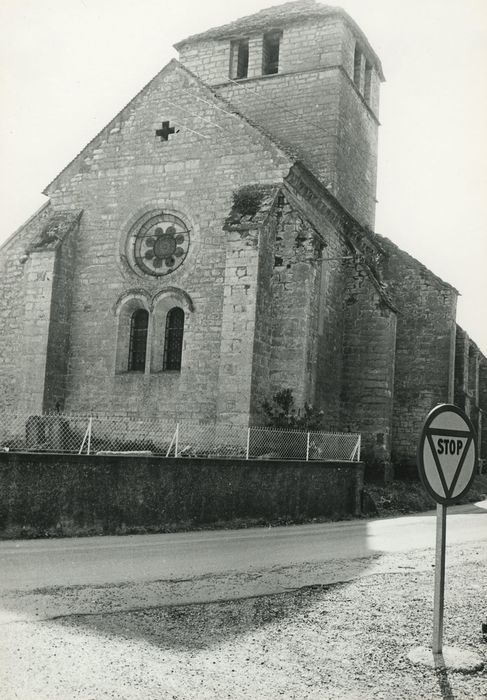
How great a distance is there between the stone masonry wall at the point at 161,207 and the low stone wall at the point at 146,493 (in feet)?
12.6

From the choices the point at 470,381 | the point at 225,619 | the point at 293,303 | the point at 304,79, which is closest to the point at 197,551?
the point at 225,619

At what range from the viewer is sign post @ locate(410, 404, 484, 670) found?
5.47 m

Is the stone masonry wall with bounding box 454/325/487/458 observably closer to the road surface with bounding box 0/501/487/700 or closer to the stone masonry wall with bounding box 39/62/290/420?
the stone masonry wall with bounding box 39/62/290/420

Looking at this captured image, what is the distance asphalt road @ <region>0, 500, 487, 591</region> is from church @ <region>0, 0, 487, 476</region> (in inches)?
189

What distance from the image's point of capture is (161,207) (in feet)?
66.3

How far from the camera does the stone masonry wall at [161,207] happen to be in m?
19.0

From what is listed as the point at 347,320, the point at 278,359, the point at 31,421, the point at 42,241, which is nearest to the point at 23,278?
the point at 42,241

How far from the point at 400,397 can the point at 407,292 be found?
3.83m

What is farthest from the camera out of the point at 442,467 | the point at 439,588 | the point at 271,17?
the point at 271,17

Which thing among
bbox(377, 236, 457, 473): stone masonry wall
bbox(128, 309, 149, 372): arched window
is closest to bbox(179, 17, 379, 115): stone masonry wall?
bbox(377, 236, 457, 473): stone masonry wall

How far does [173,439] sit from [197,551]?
4.19 meters

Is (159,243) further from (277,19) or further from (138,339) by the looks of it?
(277,19)

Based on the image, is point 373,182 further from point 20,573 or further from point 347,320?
point 20,573

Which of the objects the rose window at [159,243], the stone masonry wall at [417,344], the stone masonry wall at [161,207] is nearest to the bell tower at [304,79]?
the stone masonry wall at [417,344]
